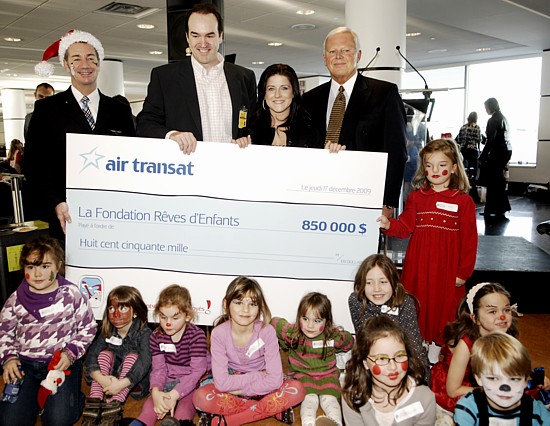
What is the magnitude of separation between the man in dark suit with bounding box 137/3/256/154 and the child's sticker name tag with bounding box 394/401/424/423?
1.74 metres

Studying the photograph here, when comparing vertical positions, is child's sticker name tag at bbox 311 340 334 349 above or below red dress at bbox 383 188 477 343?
below

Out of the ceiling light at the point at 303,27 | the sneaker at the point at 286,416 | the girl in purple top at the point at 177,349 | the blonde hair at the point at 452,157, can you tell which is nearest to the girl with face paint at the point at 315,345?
the sneaker at the point at 286,416

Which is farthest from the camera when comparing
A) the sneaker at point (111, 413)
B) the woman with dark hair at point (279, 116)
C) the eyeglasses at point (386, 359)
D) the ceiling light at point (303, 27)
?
the ceiling light at point (303, 27)

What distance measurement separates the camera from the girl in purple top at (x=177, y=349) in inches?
98.8

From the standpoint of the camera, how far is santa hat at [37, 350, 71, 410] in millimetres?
2362

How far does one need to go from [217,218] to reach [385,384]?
1303 mm

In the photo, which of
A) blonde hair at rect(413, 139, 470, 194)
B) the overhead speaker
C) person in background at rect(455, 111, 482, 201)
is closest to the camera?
blonde hair at rect(413, 139, 470, 194)

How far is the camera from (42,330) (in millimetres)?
2496

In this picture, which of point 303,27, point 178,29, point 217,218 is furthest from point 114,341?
point 303,27

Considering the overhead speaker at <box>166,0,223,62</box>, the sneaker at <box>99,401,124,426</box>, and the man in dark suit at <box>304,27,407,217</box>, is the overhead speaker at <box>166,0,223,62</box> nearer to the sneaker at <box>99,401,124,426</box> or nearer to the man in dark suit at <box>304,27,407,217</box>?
the man in dark suit at <box>304,27,407,217</box>

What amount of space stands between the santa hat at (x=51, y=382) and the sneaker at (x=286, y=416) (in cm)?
110

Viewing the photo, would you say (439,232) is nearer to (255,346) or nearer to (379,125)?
(379,125)

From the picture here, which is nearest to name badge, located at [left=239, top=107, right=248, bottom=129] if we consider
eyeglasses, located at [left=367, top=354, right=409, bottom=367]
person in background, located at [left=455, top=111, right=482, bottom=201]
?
eyeglasses, located at [left=367, top=354, right=409, bottom=367]

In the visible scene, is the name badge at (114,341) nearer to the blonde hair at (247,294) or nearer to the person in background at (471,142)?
the blonde hair at (247,294)
